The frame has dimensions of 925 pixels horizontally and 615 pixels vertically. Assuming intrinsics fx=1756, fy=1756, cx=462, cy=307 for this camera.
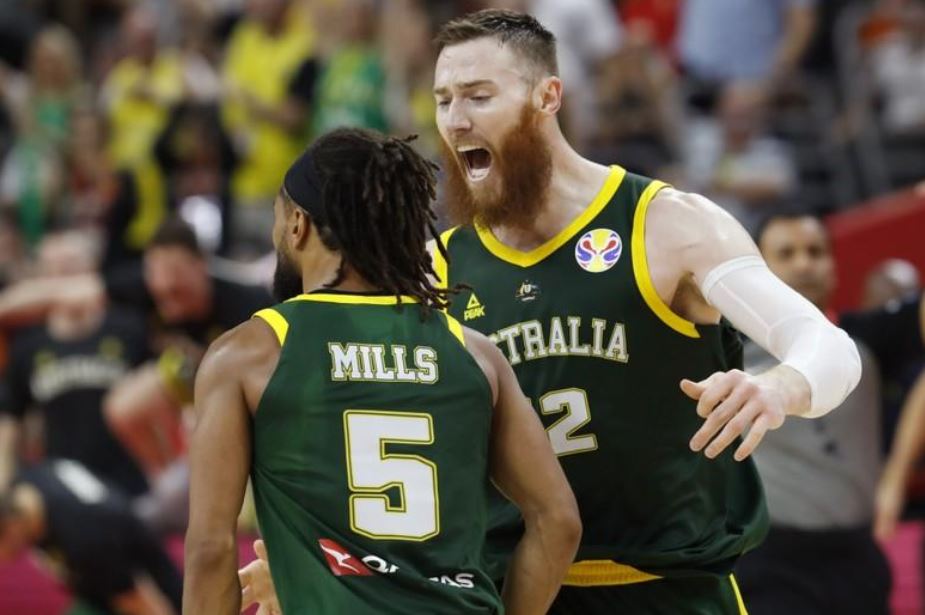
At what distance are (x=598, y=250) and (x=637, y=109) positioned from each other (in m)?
6.50

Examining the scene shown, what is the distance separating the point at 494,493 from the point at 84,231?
8773mm

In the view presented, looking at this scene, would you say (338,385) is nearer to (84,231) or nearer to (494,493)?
(494,493)

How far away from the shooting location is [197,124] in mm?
11898

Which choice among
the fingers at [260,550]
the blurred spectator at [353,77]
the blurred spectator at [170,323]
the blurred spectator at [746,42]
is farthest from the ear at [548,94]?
the blurred spectator at [746,42]

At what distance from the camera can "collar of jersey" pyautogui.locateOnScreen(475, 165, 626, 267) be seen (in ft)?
15.0

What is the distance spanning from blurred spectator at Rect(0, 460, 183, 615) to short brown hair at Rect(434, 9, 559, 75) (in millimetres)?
4206

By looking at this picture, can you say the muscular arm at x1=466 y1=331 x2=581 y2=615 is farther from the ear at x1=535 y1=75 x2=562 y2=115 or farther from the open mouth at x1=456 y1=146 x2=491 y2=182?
the ear at x1=535 y1=75 x2=562 y2=115

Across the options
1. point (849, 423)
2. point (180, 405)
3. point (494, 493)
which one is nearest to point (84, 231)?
point (180, 405)

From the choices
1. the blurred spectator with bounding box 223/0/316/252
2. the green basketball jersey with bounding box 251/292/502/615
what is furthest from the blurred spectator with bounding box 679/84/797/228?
the green basketball jersey with bounding box 251/292/502/615

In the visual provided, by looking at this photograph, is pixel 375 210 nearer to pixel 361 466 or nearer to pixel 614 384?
pixel 361 466

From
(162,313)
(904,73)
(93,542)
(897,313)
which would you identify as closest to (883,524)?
(897,313)

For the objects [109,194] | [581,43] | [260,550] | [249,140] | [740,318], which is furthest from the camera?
[109,194]

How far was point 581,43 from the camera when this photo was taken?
1202 cm

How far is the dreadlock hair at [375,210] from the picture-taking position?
3859 millimetres
